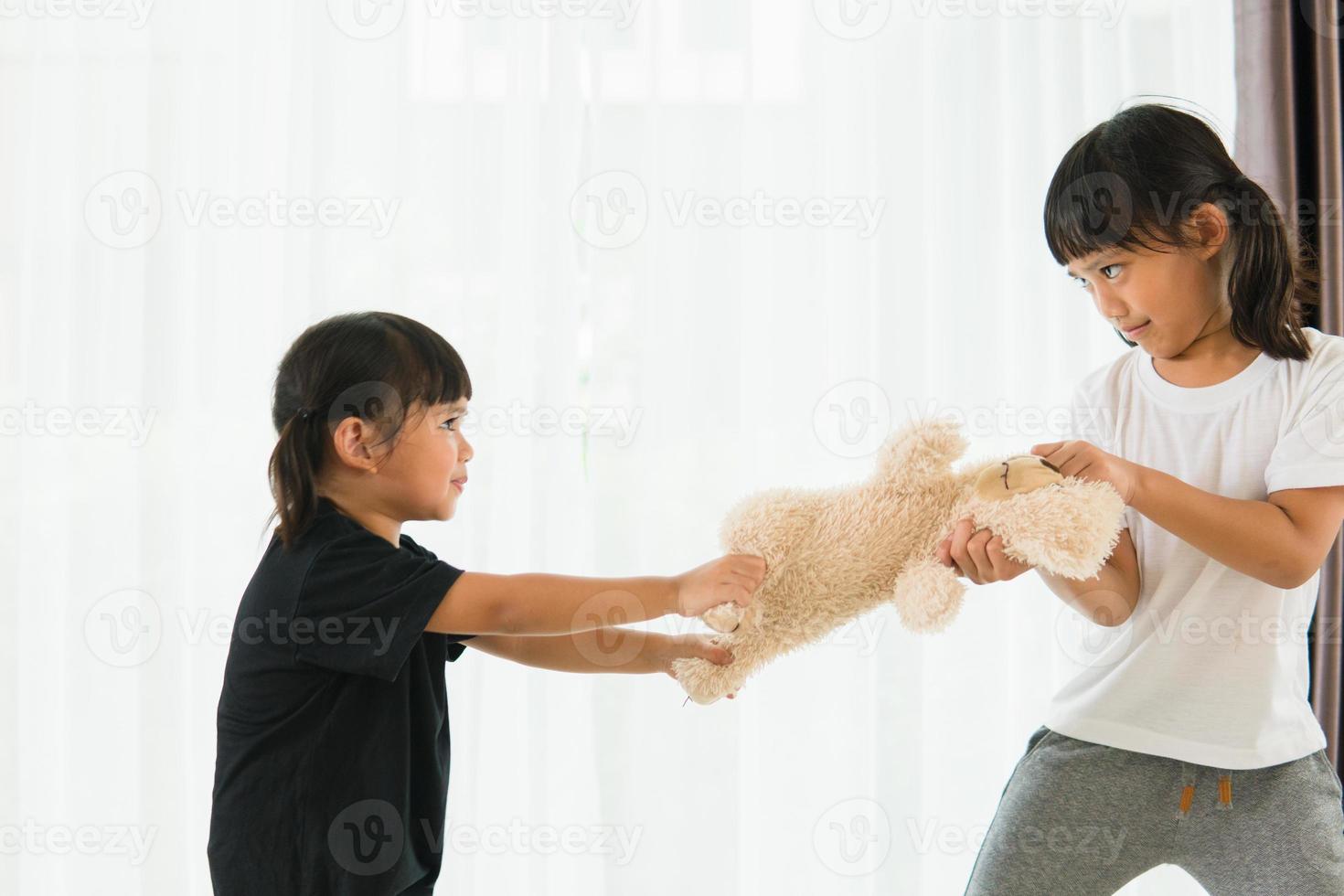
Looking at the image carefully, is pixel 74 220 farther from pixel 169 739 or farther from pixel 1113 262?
pixel 1113 262

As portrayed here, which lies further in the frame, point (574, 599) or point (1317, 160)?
point (1317, 160)

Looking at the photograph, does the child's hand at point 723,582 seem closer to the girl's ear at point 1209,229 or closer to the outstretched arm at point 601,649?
the outstretched arm at point 601,649

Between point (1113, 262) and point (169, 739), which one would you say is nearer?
point (1113, 262)

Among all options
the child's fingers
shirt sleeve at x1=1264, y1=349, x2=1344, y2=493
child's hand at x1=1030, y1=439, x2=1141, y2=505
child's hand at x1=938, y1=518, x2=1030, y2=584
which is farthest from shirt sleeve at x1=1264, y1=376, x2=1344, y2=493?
the child's fingers

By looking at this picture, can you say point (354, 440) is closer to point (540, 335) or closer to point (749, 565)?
point (749, 565)

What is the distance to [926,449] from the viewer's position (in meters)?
1.01

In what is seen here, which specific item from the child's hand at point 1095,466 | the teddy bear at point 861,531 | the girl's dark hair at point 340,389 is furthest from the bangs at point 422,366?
the child's hand at point 1095,466

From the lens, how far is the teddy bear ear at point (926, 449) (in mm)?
1016

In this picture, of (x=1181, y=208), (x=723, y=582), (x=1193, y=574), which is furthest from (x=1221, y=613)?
(x=723, y=582)

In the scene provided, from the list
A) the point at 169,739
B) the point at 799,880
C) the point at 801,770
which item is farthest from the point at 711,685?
the point at 169,739

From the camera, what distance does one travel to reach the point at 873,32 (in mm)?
1711

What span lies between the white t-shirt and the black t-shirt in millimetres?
729

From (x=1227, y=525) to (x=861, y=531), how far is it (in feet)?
1.16

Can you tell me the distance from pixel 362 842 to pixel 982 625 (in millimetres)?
1127
